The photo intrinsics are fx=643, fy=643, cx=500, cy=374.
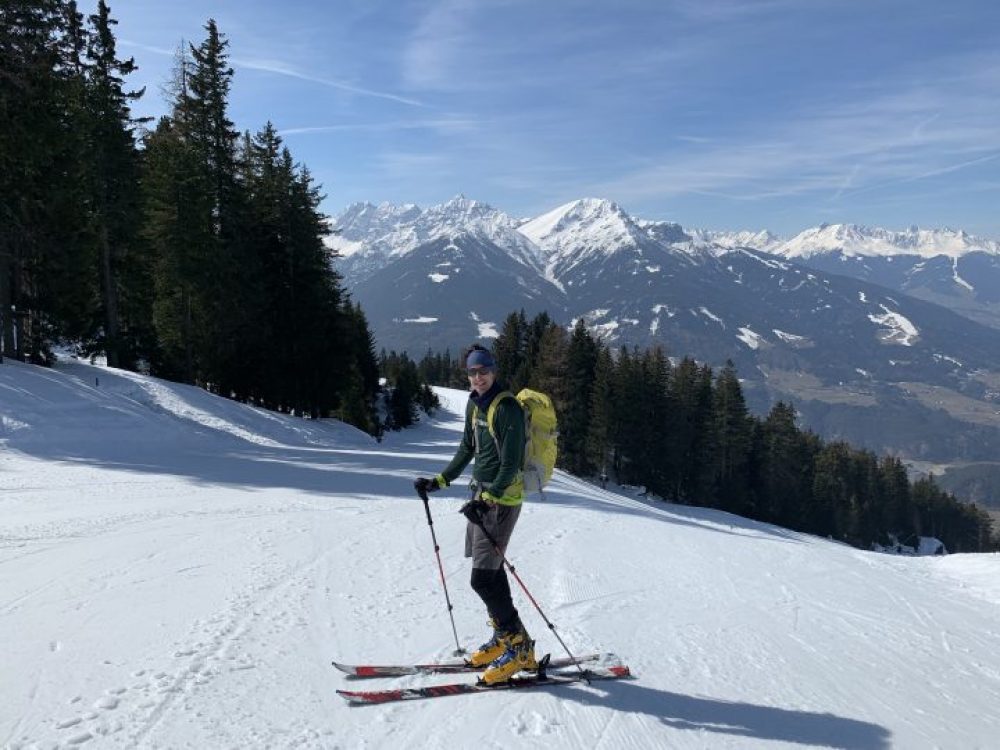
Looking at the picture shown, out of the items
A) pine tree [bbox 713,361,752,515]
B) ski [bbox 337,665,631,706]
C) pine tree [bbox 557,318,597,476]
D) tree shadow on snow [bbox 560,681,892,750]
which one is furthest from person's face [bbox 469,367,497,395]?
pine tree [bbox 713,361,752,515]

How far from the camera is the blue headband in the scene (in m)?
5.24

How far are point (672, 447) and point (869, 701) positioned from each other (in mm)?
49550

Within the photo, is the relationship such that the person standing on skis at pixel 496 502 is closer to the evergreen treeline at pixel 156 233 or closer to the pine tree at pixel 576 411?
the evergreen treeline at pixel 156 233

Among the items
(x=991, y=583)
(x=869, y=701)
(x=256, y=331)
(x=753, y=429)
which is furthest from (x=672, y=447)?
(x=869, y=701)

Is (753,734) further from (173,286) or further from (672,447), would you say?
(672,447)

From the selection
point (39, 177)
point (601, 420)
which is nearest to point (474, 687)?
point (39, 177)

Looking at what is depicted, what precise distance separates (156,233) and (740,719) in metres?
29.4

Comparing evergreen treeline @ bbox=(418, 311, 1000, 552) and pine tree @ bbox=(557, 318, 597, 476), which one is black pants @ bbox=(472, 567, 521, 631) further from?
pine tree @ bbox=(557, 318, 597, 476)

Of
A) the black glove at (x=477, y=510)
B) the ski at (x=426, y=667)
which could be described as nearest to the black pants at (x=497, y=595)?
the black glove at (x=477, y=510)

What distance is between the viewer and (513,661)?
5.33 m

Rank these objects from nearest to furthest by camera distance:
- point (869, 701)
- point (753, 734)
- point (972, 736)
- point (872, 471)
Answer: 1. point (753, 734)
2. point (972, 736)
3. point (869, 701)
4. point (872, 471)

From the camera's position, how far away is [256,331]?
105ft

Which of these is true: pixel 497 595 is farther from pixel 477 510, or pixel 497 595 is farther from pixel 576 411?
pixel 576 411

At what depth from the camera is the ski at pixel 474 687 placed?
4.85m
